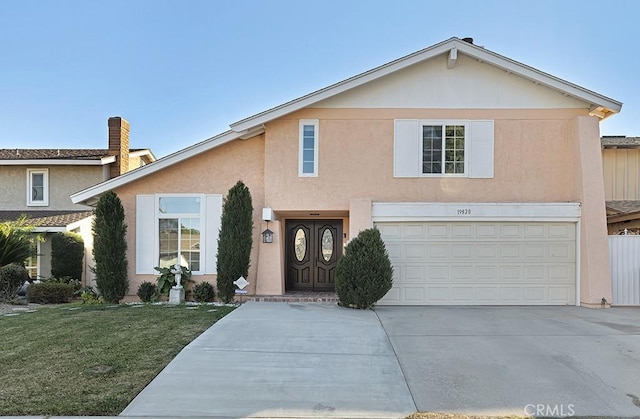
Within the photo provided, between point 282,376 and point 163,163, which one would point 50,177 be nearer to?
point 163,163

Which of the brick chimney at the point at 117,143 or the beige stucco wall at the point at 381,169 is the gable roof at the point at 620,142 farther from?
the brick chimney at the point at 117,143

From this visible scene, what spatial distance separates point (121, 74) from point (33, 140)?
7.55 m

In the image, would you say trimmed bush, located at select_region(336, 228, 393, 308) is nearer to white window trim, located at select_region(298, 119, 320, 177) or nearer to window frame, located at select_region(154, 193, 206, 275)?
white window trim, located at select_region(298, 119, 320, 177)

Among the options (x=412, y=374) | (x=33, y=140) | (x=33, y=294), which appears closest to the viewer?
(x=412, y=374)

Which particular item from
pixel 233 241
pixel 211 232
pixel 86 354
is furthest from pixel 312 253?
pixel 86 354

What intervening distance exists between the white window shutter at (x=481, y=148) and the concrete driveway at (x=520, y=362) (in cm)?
383

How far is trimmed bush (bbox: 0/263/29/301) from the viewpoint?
1202 centimetres

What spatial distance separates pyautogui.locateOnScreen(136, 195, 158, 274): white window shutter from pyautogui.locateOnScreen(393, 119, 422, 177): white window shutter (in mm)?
6821

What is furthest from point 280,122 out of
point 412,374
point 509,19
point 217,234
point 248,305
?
point 412,374

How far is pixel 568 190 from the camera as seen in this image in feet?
38.0

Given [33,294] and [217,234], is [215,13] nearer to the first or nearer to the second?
[217,234]

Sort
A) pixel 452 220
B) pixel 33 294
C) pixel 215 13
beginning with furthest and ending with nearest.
Result: pixel 215 13, pixel 33 294, pixel 452 220

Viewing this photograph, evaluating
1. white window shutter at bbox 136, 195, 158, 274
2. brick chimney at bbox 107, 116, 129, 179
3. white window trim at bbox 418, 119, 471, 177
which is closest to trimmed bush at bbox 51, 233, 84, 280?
white window shutter at bbox 136, 195, 158, 274

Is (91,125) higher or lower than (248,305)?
higher
